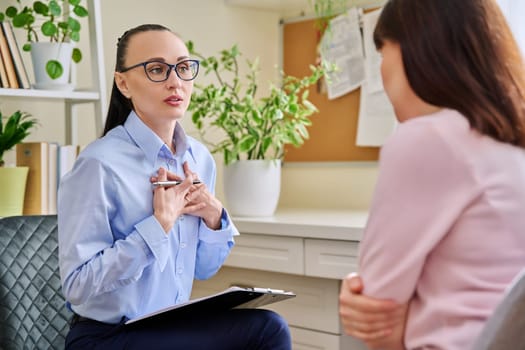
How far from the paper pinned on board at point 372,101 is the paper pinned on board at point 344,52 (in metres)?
0.03

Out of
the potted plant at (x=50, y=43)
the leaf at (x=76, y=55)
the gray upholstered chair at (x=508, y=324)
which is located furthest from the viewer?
the leaf at (x=76, y=55)

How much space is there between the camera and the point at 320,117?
9.80ft

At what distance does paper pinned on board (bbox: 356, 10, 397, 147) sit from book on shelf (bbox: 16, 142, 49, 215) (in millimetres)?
1180

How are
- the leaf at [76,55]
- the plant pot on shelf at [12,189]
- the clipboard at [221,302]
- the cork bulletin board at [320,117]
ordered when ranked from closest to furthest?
the clipboard at [221,302], the plant pot on shelf at [12,189], the leaf at [76,55], the cork bulletin board at [320,117]

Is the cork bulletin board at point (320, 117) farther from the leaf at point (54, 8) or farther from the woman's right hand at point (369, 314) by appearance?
the woman's right hand at point (369, 314)

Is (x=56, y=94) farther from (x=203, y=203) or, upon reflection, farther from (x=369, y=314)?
(x=369, y=314)

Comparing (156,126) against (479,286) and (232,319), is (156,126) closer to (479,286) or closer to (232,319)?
(232,319)

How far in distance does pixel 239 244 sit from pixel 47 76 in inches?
31.6

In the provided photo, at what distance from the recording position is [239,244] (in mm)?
2465

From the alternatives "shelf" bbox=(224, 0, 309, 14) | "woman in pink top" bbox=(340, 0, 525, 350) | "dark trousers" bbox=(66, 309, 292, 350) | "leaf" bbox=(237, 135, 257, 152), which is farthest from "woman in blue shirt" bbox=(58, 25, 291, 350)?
"shelf" bbox=(224, 0, 309, 14)

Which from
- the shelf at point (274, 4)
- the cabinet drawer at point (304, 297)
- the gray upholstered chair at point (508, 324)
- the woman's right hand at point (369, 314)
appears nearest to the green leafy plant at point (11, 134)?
the cabinet drawer at point (304, 297)

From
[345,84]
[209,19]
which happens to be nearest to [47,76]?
[209,19]

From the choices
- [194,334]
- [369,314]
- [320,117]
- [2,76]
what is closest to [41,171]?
[2,76]

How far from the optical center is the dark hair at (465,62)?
0.94 m
